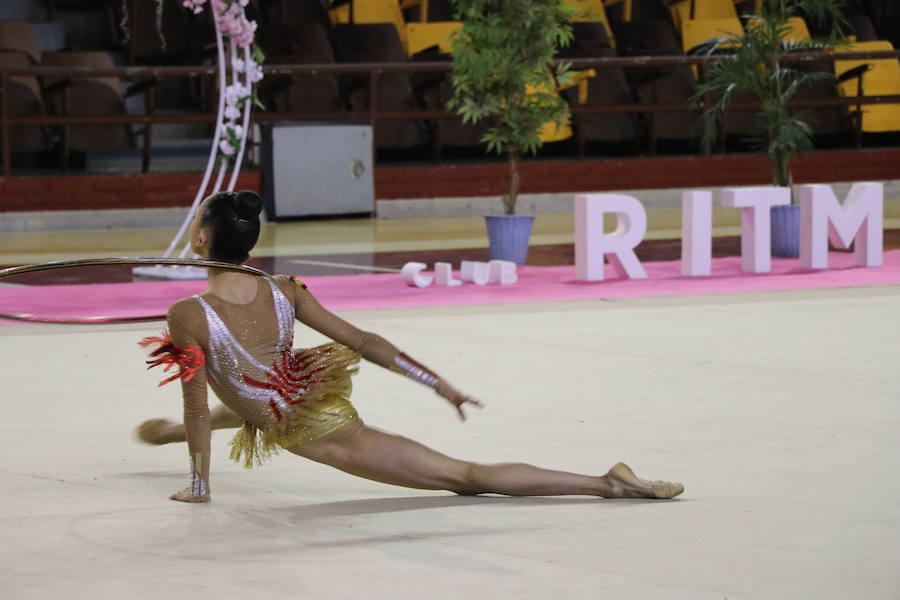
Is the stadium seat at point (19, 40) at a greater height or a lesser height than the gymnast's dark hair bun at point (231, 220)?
greater

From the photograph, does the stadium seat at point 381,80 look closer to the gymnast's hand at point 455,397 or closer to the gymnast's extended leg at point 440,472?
the gymnast's extended leg at point 440,472

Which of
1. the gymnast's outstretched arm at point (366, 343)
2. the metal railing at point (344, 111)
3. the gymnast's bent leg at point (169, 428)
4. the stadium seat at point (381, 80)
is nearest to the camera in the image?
the gymnast's outstretched arm at point (366, 343)

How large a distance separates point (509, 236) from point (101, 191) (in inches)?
204

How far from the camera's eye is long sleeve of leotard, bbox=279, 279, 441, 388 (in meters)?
3.80

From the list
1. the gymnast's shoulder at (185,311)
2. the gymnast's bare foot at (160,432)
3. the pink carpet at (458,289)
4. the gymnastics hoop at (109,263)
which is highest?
the gymnastics hoop at (109,263)

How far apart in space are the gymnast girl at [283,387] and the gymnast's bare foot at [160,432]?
1.32ft

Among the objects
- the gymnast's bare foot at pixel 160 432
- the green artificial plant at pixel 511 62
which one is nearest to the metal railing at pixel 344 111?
the green artificial plant at pixel 511 62

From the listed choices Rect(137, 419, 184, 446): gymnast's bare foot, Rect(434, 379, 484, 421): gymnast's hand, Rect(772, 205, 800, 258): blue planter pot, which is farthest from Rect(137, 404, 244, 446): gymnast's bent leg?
Rect(772, 205, 800, 258): blue planter pot

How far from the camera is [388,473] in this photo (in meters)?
3.84

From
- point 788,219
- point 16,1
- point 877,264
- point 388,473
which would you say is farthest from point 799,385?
point 16,1

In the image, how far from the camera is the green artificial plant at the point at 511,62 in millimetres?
9742

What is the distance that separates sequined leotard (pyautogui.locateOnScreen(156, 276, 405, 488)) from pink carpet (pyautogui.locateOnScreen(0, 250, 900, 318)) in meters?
→ 4.12

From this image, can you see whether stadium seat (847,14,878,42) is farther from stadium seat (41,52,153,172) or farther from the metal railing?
stadium seat (41,52,153,172)

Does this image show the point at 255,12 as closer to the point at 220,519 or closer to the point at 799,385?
the point at 799,385
